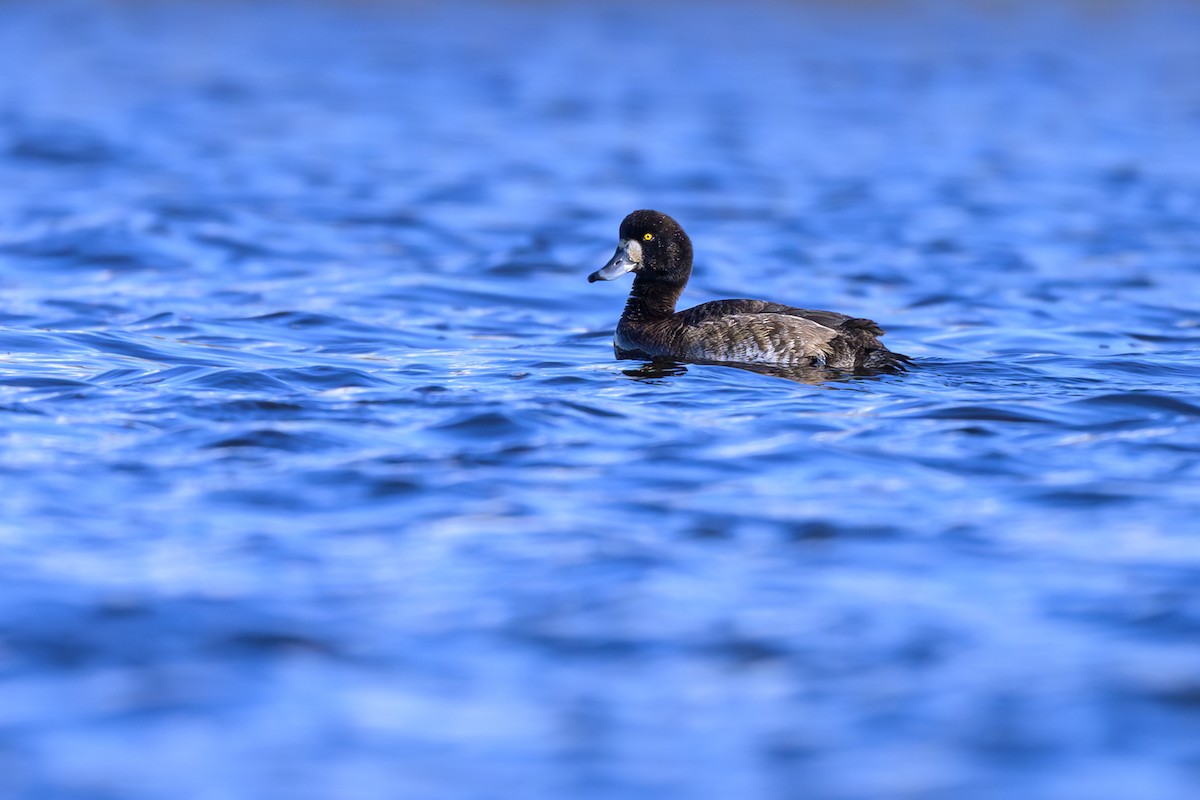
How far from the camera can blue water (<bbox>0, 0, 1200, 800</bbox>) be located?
5.39 meters

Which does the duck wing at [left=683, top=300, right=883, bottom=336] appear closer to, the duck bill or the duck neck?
the duck neck

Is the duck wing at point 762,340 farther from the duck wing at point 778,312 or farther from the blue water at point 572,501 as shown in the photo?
the blue water at point 572,501

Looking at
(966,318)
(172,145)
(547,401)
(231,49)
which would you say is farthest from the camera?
(231,49)

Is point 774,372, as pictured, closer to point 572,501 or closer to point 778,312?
point 778,312

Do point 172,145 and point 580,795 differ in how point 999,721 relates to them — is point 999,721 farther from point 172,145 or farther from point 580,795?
point 172,145

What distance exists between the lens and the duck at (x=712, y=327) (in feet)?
37.2

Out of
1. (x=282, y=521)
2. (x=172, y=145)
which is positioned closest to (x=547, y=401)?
(x=282, y=521)

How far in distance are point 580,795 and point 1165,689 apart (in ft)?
A: 6.81

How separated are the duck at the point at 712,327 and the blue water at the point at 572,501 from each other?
0.40m

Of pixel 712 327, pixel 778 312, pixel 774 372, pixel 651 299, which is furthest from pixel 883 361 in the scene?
pixel 651 299

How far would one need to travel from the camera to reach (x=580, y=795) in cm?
506

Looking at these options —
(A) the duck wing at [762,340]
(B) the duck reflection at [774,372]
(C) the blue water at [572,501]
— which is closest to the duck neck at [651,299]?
(C) the blue water at [572,501]

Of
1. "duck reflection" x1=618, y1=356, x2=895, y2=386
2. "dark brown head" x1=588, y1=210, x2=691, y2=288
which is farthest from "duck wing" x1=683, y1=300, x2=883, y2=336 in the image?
"dark brown head" x1=588, y1=210, x2=691, y2=288

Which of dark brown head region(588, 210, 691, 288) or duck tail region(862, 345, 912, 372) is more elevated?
dark brown head region(588, 210, 691, 288)
